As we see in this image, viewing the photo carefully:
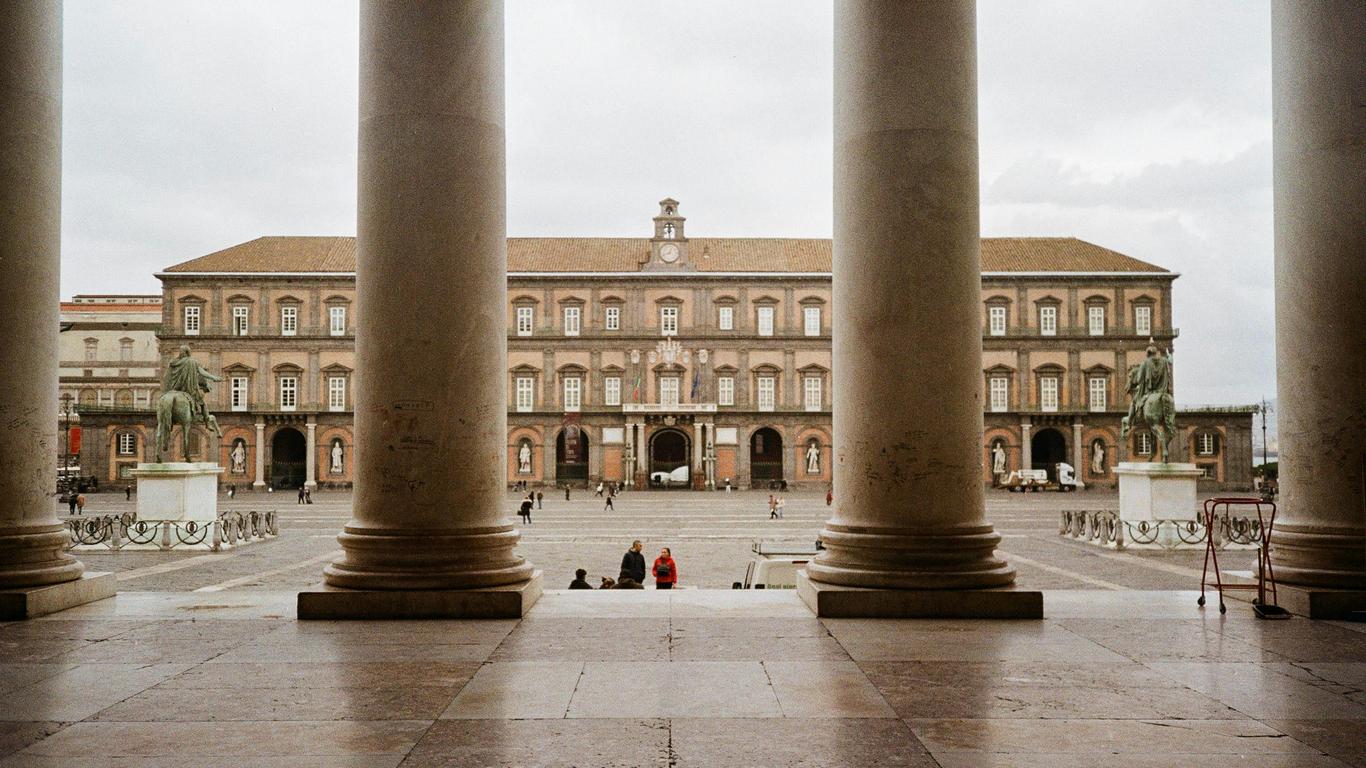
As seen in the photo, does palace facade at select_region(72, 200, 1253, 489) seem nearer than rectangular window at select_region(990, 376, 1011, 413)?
Yes

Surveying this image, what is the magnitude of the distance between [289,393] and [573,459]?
63.9ft

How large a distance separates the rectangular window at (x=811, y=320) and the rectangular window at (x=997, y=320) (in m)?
11.5

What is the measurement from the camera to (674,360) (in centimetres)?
7012

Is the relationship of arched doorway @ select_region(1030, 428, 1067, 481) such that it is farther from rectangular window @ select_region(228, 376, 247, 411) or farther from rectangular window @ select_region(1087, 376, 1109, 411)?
rectangular window @ select_region(228, 376, 247, 411)

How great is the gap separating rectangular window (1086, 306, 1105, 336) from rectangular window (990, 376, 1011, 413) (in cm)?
653

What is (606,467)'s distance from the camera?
70.9m

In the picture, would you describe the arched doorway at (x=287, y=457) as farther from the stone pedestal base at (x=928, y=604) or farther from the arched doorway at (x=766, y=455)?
the stone pedestal base at (x=928, y=604)

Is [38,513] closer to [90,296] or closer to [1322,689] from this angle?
[1322,689]

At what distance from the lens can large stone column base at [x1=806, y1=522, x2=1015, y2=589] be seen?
7871 millimetres

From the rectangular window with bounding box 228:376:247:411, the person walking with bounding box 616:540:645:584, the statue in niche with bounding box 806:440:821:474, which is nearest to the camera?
the person walking with bounding box 616:540:645:584

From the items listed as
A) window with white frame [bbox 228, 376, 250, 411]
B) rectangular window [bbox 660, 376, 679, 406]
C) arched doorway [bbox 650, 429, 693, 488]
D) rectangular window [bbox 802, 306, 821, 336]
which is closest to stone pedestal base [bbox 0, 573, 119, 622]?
arched doorway [bbox 650, 429, 693, 488]

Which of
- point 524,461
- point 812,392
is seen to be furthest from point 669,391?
point 524,461

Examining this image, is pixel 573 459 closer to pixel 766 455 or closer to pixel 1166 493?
pixel 766 455

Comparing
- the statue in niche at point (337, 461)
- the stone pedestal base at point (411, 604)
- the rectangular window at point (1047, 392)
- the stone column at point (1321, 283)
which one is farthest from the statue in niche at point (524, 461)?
the stone column at point (1321, 283)
